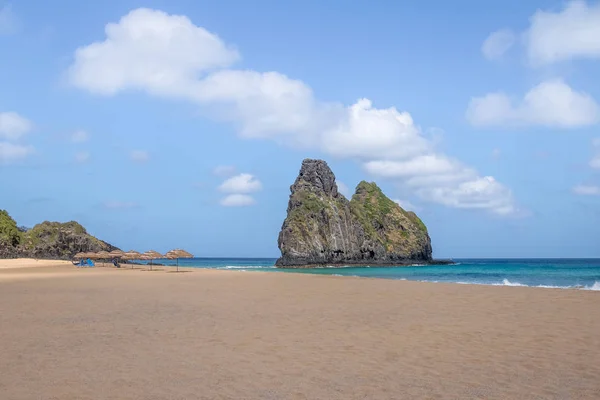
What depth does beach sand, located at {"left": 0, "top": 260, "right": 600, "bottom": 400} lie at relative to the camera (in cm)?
905

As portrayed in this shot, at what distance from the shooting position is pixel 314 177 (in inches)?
6289

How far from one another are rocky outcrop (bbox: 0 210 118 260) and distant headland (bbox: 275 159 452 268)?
2566 inches

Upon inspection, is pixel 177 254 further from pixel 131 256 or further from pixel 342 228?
pixel 342 228

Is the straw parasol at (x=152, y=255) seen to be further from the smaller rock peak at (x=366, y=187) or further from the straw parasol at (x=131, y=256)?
the smaller rock peak at (x=366, y=187)

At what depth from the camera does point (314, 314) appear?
65.7 ft

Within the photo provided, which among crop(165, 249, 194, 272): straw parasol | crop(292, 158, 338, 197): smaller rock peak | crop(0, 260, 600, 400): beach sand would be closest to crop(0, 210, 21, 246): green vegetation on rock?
crop(165, 249, 194, 272): straw parasol

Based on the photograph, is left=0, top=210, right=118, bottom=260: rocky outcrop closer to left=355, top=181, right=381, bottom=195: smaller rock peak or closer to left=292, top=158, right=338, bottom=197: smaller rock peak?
left=292, top=158, right=338, bottom=197: smaller rock peak

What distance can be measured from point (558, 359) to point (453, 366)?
2985 millimetres

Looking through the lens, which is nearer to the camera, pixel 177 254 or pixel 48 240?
pixel 177 254

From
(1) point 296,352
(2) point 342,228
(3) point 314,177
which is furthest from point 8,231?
(1) point 296,352

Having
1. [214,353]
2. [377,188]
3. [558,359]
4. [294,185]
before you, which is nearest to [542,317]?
[558,359]

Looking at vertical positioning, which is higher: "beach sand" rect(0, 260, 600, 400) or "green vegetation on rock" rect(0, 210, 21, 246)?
"green vegetation on rock" rect(0, 210, 21, 246)

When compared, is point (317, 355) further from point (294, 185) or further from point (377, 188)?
point (377, 188)

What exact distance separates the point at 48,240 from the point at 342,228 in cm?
9478
